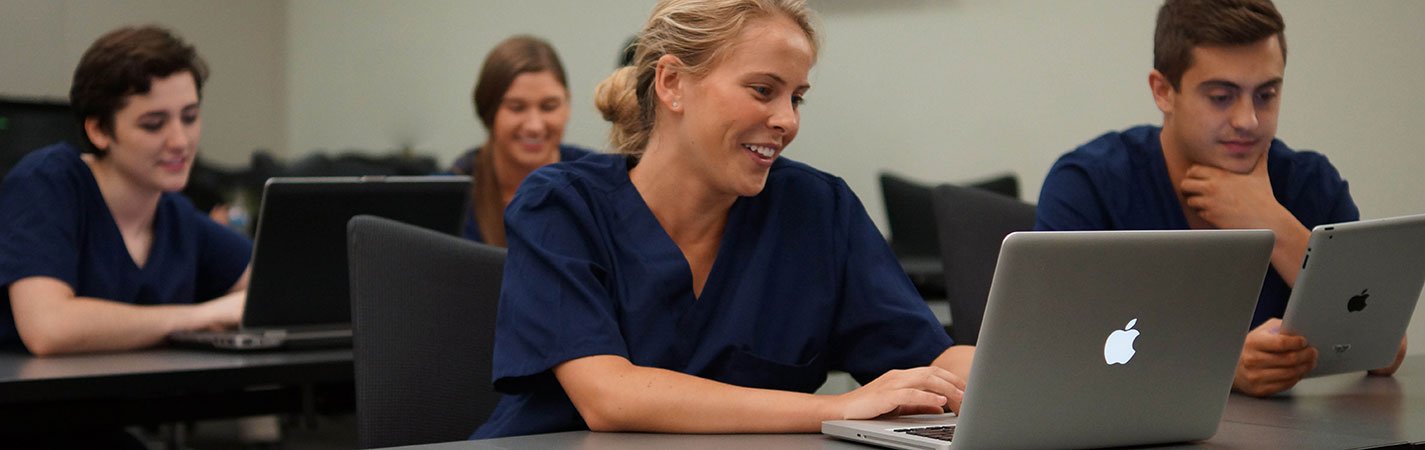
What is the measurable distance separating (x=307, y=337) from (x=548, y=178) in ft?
2.58

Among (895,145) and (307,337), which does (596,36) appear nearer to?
(895,145)

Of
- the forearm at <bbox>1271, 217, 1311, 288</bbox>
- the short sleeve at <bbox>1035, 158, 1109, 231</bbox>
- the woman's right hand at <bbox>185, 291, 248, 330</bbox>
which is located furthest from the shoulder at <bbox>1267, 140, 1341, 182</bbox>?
the woman's right hand at <bbox>185, 291, 248, 330</bbox>

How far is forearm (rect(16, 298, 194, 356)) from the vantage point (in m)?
2.13

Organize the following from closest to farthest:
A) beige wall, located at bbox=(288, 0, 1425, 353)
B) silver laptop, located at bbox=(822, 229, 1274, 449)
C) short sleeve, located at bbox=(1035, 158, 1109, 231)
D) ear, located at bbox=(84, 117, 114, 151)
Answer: silver laptop, located at bbox=(822, 229, 1274, 449), short sleeve, located at bbox=(1035, 158, 1109, 231), ear, located at bbox=(84, 117, 114, 151), beige wall, located at bbox=(288, 0, 1425, 353)

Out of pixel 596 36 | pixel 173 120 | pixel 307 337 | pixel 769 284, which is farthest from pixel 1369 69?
pixel 596 36

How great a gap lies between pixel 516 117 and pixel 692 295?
1694 mm

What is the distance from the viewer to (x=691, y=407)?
139 cm

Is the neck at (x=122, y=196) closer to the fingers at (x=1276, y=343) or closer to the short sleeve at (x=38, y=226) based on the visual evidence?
the short sleeve at (x=38, y=226)

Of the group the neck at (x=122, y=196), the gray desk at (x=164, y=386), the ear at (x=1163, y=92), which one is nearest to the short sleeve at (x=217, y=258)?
the neck at (x=122, y=196)

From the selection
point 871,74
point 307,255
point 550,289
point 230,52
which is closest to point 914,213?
point 871,74

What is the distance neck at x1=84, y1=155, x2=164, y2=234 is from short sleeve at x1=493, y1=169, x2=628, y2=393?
1.06 metres

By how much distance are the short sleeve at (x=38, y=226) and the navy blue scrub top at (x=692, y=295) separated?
991 millimetres

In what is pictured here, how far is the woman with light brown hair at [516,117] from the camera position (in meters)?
3.20

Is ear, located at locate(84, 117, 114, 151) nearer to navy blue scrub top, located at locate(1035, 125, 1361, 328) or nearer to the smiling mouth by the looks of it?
the smiling mouth
